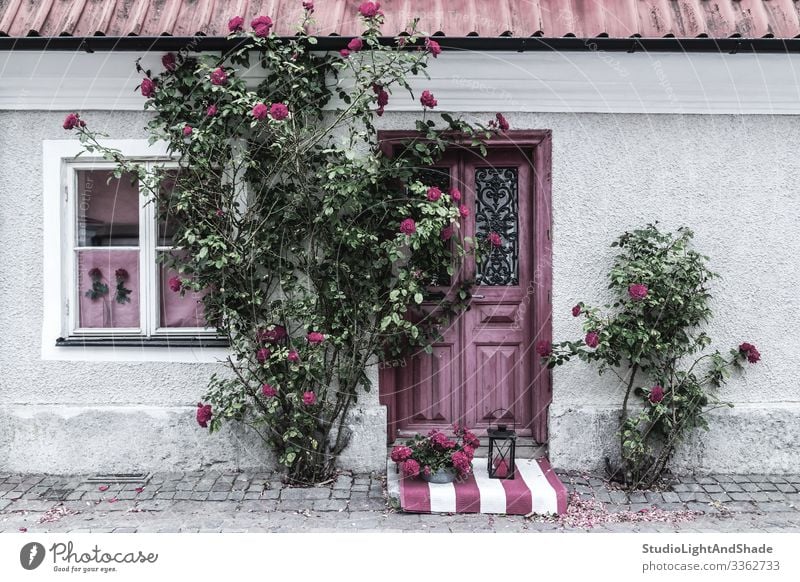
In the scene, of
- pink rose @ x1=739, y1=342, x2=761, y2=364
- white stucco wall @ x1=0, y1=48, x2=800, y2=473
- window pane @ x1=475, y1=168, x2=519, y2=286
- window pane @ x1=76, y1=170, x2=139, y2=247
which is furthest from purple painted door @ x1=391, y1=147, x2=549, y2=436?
window pane @ x1=76, y1=170, x2=139, y2=247

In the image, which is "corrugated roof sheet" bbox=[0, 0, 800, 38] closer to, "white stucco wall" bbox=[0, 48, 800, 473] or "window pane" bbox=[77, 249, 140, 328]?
"white stucco wall" bbox=[0, 48, 800, 473]

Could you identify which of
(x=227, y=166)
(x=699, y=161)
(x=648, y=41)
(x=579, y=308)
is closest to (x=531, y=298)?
(x=579, y=308)

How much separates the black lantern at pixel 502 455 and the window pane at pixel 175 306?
234cm

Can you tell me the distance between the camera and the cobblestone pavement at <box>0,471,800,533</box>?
454cm

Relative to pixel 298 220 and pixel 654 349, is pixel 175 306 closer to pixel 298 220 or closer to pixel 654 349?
pixel 298 220

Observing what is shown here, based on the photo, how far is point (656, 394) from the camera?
5.05 metres

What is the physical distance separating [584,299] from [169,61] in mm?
3441

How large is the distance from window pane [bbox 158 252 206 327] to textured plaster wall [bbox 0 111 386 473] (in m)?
0.34

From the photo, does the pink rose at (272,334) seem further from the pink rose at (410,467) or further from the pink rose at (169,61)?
the pink rose at (169,61)

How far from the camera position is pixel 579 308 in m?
5.06

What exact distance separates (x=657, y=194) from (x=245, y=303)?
312 centimetres

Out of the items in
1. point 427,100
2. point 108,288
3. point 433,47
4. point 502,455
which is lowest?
point 502,455

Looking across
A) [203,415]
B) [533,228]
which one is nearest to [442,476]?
[203,415]

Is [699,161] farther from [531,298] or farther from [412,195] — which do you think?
[412,195]
